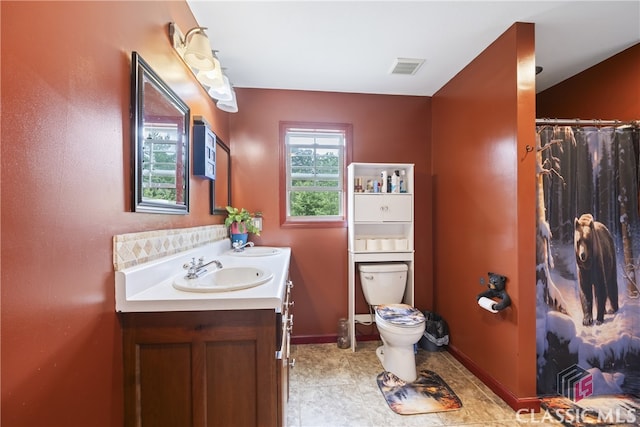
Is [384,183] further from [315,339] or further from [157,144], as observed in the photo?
[157,144]

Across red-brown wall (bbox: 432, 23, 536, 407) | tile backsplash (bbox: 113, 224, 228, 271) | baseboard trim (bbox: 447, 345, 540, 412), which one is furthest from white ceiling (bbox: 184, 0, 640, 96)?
baseboard trim (bbox: 447, 345, 540, 412)

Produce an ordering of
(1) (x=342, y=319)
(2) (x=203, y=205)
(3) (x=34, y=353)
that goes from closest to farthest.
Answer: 1. (3) (x=34, y=353)
2. (2) (x=203, y=205)
3. (1) (x=342, y=319)

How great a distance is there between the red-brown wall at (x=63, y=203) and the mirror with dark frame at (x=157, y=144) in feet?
0.15

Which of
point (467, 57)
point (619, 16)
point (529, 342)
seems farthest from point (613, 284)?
point (467, 57)

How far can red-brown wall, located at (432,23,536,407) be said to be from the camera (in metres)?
1.65

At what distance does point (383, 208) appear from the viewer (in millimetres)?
2463

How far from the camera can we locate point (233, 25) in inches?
67.9

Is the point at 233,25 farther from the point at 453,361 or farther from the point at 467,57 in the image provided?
the point at 453,361

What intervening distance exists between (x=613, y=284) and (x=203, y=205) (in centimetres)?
279

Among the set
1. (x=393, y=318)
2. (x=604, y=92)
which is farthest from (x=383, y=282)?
(x=604, y=92)

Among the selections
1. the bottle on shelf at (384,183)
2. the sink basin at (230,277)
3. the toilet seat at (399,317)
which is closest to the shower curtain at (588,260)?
the toilet seat at (399,317)

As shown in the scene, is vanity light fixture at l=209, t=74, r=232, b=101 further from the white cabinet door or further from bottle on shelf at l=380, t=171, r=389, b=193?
bottle on shelf at l=380, t=171, r=389, b=193

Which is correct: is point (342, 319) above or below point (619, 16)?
below

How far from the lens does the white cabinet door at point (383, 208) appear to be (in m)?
2.44
